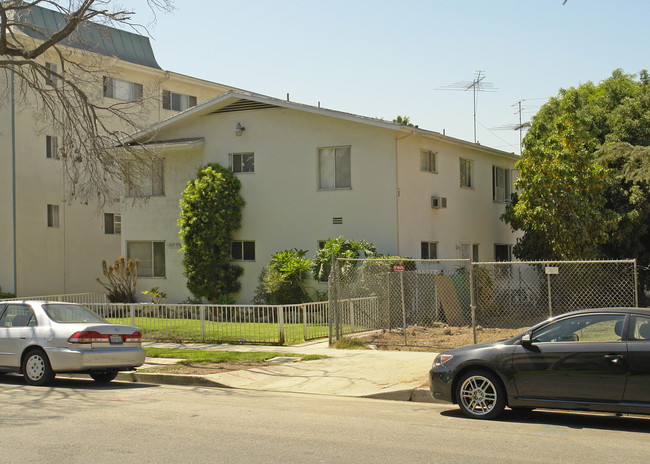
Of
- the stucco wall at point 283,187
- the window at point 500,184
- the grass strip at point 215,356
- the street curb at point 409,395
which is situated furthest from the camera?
the window at point 500,184

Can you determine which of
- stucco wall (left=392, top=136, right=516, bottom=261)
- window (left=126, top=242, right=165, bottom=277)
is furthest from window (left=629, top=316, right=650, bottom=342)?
window (left=126, top=242, right=165, bottom=277)

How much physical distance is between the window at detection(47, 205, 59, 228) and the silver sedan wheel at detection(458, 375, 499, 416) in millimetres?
26418

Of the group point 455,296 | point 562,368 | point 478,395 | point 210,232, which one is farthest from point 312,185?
point 562,368

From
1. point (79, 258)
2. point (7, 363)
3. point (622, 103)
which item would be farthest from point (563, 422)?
point (79, 258)

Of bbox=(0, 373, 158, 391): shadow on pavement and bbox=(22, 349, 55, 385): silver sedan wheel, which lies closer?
bbox=(22, 349, 55, 385): silver sedan wheel

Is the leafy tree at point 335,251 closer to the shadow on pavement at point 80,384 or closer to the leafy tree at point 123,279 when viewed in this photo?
the leafy tree at point 123,279

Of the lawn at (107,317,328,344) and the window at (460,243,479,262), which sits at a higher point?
the window at (460,243,479,262)

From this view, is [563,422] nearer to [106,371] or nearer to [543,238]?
[106,371]

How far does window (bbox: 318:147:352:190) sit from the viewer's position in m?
23.5

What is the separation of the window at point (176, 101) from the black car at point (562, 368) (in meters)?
28.6

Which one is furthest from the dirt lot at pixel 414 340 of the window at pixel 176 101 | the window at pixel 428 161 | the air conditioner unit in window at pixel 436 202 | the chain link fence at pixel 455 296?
the window at pixel 176 101

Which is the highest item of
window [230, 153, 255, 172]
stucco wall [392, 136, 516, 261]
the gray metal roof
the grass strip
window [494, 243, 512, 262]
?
the gray metal roof

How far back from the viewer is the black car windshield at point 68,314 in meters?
12.5

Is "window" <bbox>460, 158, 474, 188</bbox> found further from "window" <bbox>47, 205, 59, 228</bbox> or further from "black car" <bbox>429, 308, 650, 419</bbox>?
"black car" <bbox>429, 308, 650, 419</bbox>
